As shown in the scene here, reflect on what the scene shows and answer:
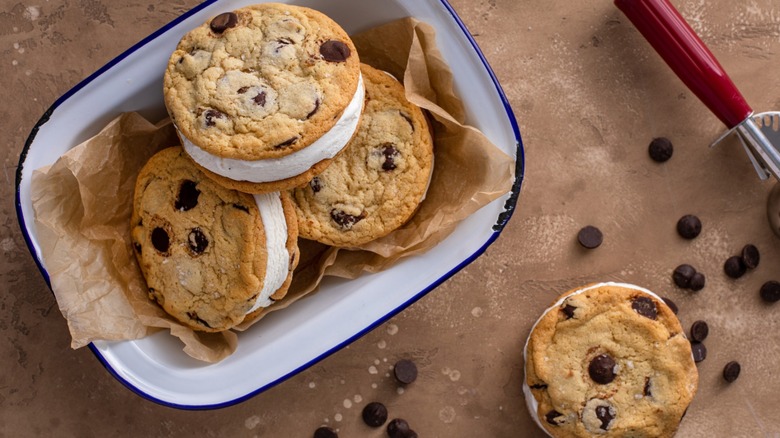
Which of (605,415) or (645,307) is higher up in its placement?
(645,307)

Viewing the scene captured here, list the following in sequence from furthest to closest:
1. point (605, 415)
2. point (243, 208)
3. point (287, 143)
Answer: point (605, 415) < point (243, 208) < point (287, 143)

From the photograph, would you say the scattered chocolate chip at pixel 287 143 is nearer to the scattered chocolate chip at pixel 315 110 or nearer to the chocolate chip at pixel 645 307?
the scattered chocolate chip at pixel 315 110

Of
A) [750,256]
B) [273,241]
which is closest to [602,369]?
[750,256]

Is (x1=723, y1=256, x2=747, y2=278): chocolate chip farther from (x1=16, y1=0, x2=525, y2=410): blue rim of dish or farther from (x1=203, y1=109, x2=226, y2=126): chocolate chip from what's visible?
(x1=203, y1=109, x2=226, y2=126): chocolate chip

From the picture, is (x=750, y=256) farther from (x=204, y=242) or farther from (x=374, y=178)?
(x=204, y=242)

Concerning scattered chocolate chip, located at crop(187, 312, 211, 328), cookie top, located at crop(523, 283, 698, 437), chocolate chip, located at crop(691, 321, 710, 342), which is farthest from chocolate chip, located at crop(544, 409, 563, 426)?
scattered chocolate chip, located at crop(187, 312, 211, 328)

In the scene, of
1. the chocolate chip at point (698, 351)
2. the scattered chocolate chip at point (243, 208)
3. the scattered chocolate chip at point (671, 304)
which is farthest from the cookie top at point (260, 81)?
the chocolate chip at point (698, 351)

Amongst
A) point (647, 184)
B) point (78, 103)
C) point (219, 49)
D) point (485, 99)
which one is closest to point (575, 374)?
point (647, 184)
